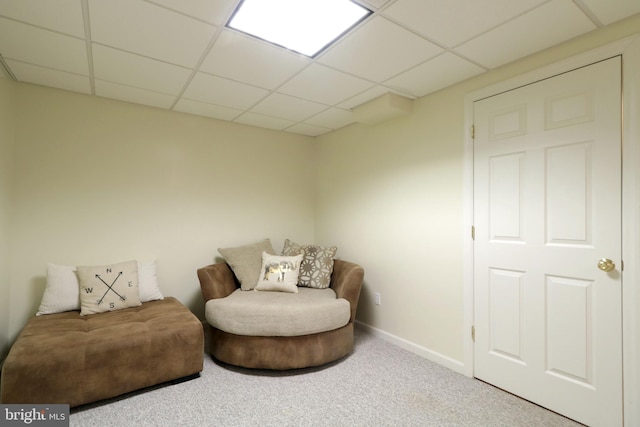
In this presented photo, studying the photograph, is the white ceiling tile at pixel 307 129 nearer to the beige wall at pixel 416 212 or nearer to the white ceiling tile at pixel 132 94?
the beige wall at pixel 416 212

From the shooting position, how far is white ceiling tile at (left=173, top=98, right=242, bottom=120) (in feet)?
9.88

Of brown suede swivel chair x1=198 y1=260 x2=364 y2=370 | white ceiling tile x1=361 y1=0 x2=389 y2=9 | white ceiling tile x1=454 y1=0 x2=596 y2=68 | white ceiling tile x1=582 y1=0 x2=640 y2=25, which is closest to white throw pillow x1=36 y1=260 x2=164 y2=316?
brown suede swivel chair x1=198 y1=260 x2=364 y2=370

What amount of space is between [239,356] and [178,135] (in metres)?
2.27

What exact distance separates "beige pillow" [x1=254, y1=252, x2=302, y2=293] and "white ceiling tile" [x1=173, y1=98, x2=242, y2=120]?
155 cm

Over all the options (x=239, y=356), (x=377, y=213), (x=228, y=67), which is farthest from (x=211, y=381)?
(x=228, y=67)

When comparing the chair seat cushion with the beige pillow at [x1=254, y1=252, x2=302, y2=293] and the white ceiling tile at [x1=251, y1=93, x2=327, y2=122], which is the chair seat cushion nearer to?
the beige pillow at [x1=254, y1=252, x2=302, y2=293]

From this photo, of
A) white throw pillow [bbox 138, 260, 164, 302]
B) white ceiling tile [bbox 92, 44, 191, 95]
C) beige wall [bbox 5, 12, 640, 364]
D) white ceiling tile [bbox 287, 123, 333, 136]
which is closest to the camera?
white ceiling tile [bbox 92, 44, 191, 95]

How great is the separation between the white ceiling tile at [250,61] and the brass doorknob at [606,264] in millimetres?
2188

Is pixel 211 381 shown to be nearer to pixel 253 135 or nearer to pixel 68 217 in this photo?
pixel 68 217

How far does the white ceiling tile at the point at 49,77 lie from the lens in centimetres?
228

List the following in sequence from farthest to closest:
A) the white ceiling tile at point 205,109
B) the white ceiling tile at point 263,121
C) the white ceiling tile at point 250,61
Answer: the white ceiling tile at point 263,121
the white ceiling tile at point 205,109
the white ceiling tile at point 250,61

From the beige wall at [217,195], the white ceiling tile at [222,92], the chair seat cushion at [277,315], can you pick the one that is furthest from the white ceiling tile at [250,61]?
the chair seat cushion at [277,315]

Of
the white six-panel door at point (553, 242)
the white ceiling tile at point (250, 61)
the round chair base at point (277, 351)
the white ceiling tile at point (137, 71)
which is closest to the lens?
the white six-panel door at point (553, 242)

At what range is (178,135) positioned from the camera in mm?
3268
